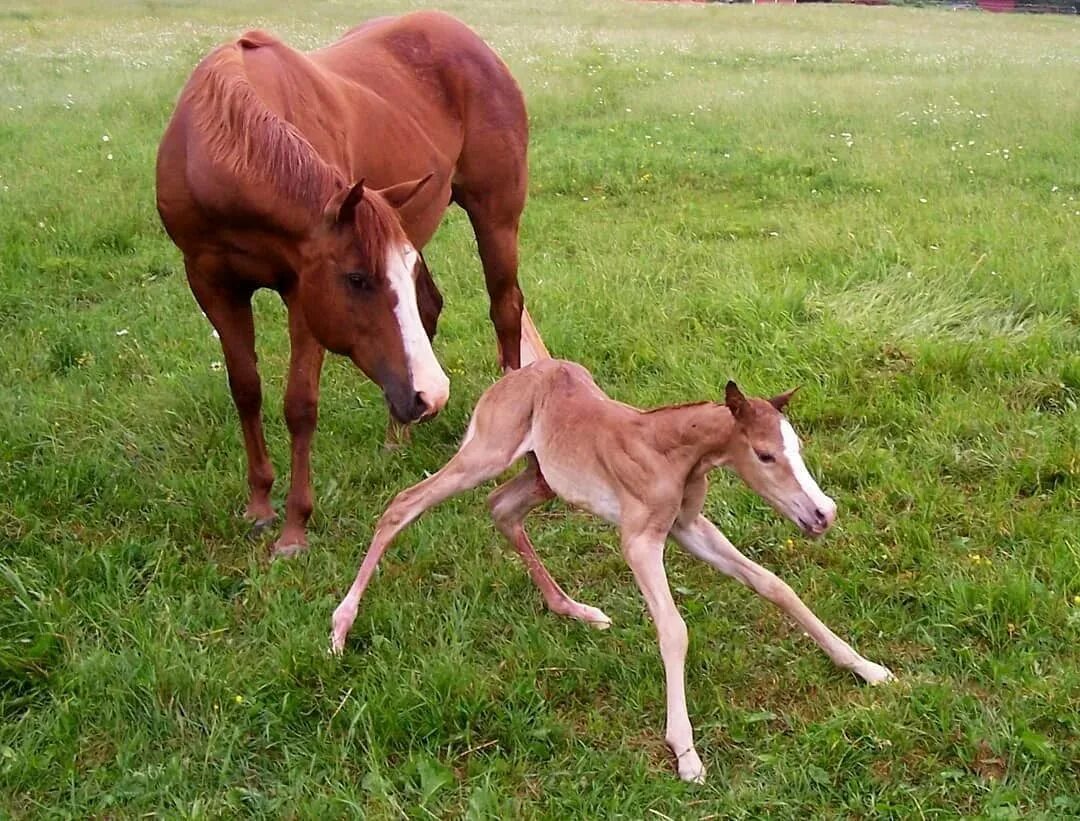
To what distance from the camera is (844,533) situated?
3.78m

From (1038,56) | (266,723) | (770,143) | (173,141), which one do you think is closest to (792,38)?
(1038,56)

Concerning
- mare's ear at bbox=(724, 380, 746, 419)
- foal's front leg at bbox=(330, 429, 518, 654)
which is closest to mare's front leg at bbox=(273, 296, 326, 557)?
foal's front leg at bbox=(330, 429, 518, 654)

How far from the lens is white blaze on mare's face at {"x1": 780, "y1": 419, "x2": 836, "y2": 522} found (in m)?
2.78

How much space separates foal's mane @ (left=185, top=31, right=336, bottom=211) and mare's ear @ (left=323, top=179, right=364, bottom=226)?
90mm

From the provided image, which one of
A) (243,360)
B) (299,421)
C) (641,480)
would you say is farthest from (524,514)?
(243,360)

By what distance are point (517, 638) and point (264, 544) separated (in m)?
1.18

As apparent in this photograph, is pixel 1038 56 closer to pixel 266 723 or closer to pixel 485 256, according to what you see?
pixel 485 256

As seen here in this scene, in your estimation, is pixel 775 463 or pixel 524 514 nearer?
pixel 775 463

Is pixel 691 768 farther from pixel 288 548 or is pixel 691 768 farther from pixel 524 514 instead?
pixel 288 548

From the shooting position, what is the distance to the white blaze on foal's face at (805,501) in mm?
2775

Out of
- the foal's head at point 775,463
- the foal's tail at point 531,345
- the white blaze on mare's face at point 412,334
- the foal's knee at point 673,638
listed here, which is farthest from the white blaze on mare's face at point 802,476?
the foal's tail at point 531,345

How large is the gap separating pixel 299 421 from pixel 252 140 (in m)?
1.05

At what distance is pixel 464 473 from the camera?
3.36 meters

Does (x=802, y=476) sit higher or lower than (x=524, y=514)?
higher
